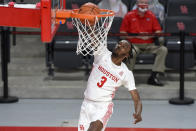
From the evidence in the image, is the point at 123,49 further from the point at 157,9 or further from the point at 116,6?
the point at 157,9

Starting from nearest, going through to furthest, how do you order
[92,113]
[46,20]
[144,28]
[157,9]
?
[46,20] < [92,113] < [144,28] < [157,9]

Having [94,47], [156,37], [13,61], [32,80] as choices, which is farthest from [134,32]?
[94,47]

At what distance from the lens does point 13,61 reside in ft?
32.5

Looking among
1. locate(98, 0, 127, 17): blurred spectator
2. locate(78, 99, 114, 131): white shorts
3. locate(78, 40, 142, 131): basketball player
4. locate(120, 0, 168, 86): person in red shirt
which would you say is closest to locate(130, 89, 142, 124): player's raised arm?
locate(78, 40, 142, 131): basketball player

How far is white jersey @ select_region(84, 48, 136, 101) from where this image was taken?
5.20 metres

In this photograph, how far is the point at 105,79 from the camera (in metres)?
5.20

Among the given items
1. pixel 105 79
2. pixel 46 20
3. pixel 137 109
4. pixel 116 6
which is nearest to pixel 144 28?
pixel 116 6

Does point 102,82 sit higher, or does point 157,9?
point 157,9

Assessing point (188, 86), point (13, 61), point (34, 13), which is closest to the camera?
point (34, 13)

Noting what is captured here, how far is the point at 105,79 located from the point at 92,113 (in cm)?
38

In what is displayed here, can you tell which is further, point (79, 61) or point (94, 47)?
point (79, 61)

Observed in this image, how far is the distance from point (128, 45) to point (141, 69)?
4199mm

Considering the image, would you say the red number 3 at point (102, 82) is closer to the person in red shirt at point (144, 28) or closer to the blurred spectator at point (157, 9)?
the person in red shirt at point (144, 28)

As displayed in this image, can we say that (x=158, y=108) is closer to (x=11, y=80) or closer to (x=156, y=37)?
(x=156, y=37)
